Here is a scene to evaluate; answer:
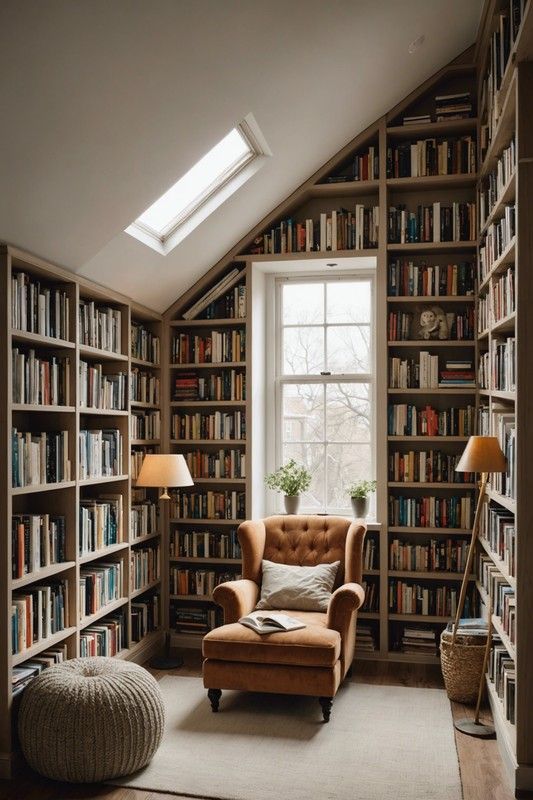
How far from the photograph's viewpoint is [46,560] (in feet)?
12.2

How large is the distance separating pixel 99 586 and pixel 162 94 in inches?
104

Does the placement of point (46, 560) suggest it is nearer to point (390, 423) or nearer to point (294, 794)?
point (294, 794)

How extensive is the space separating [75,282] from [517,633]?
2744 mm

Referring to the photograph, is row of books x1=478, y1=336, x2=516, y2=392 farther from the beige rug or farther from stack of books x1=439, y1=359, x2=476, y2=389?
the beige rug

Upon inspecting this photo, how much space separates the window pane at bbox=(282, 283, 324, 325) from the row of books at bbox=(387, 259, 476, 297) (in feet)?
2.11

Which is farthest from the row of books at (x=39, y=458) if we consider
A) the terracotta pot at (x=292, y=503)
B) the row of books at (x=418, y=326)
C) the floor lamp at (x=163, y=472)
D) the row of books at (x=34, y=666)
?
the row of books at (x=418, y=326)

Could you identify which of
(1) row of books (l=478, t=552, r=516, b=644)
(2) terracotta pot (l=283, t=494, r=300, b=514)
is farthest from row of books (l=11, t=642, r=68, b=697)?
(1) row of books (l=478, t=552, r=516, b=644)

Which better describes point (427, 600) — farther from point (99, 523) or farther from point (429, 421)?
point (99, 523)

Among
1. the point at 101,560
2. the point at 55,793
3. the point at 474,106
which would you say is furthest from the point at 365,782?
the point at 474,106

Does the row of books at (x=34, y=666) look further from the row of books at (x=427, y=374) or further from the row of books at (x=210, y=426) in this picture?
the row of books at (x=427, y=374)

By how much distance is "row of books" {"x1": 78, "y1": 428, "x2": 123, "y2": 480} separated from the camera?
4184mm

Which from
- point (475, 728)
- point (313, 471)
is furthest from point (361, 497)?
point (475, 728)

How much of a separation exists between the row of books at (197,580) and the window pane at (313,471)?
73 centimetres

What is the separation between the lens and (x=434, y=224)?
16.3ft
